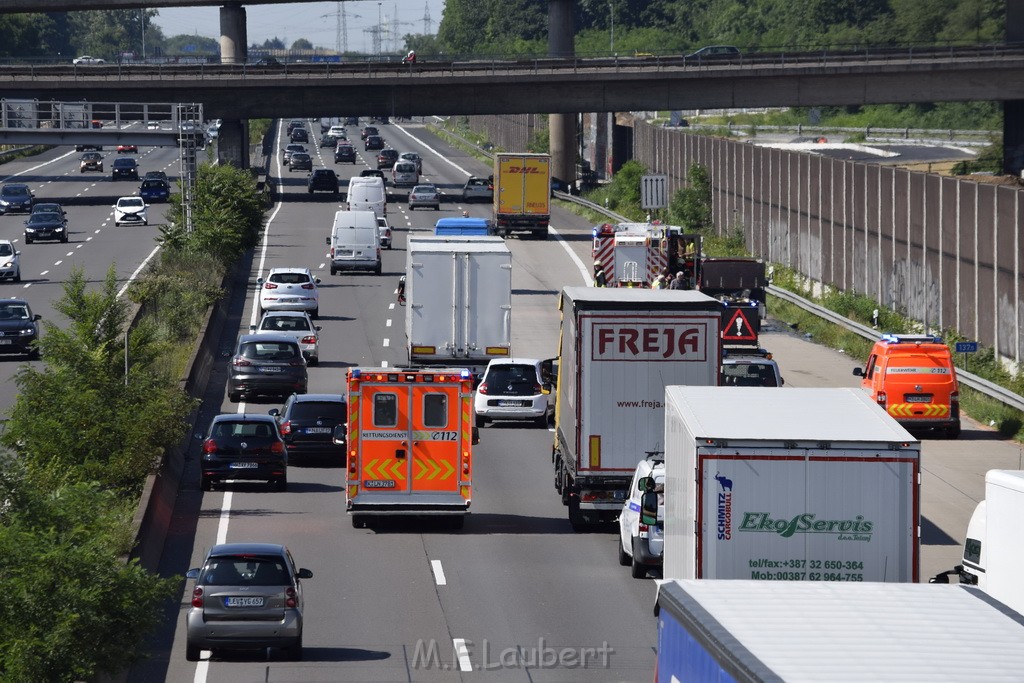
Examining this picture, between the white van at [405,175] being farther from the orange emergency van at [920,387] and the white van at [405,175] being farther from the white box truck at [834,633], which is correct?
the white box truck at [834,633]

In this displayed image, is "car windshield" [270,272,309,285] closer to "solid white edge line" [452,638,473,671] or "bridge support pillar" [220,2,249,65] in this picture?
"solid white edge line" [452,638,473,671]

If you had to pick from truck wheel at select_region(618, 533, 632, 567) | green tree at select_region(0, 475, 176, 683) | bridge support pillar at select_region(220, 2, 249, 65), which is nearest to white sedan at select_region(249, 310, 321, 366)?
truck wheel at select_region(618, 533, 632, 567)

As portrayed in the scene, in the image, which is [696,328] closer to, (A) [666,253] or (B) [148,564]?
(B) [148,564]

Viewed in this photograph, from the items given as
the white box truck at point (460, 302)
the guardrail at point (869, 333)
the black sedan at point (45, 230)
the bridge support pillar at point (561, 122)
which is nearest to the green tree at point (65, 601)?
the white box truck at point (460, 302)

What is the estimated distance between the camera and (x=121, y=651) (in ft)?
57.6

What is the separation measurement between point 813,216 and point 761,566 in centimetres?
4599

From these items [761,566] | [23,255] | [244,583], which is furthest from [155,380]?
[23,255]

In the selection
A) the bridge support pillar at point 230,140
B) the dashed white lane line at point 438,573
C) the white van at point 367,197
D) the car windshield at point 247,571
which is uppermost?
the bridge support pillar at point 230,140

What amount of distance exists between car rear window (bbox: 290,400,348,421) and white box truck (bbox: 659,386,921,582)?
56.4 ft

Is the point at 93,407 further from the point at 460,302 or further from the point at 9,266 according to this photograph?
the point at 9,266

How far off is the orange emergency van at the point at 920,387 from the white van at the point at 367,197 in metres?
49.2

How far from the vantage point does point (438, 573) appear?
25.0 meters

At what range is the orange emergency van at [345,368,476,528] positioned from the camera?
90.8ft

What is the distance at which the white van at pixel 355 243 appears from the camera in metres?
68.3
